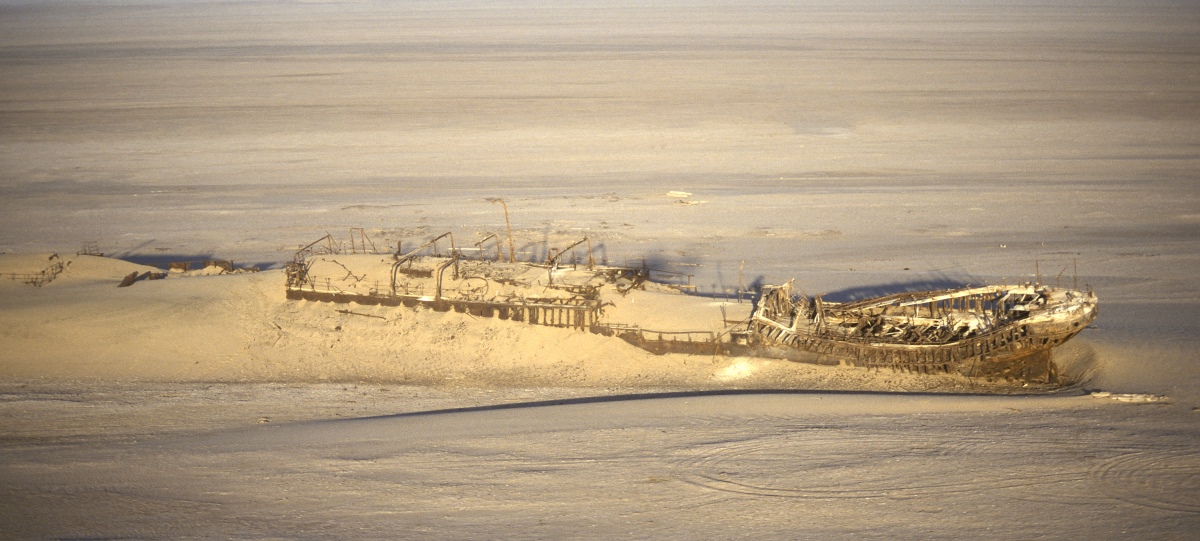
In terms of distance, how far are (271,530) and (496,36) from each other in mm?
63948

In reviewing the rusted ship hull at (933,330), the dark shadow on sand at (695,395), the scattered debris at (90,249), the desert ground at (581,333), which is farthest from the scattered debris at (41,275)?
the rusted ship hull at (933,330)

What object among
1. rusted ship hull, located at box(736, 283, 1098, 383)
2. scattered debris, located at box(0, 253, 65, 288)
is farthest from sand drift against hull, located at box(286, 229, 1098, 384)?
scattered debris, located at box(0, 253, 65, 288)

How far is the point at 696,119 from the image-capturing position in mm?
A: 38031

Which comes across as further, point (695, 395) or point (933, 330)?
point (933, 330)

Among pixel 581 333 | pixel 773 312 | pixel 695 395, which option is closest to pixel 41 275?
pixel 581 333

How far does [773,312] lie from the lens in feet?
52.2

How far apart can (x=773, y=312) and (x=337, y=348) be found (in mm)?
6720

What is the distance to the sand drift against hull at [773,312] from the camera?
14.9m

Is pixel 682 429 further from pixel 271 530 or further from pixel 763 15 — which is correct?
pixel 763 15

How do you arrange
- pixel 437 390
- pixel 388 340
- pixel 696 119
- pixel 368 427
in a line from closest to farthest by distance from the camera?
pixel 368 427
pixel 437 390
pixel 388 340
pixel 696 119

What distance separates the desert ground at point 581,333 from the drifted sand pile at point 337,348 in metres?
0.06

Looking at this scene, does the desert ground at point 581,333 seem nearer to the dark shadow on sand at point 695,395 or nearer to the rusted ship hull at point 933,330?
the dark shadow on sand at point 695,395

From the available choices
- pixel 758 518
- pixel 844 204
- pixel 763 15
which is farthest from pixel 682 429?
pixel 763 15

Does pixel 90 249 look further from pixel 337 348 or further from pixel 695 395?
pixel 695 395
